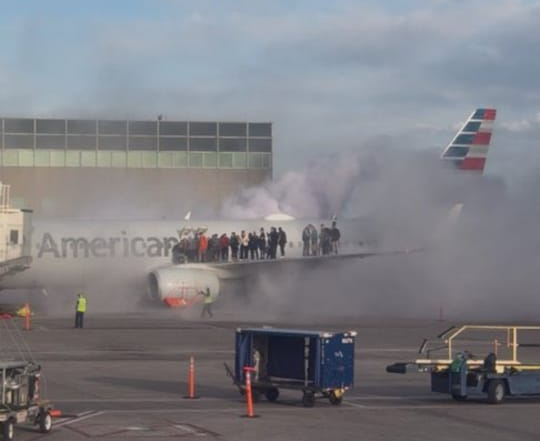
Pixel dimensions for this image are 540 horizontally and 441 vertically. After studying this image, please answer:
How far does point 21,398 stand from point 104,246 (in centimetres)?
3376

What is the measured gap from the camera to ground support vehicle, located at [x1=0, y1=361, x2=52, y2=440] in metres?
17.0

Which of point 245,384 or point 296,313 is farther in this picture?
point 296,313

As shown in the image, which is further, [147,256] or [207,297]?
[147,256]

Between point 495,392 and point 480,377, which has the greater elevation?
point 480,377

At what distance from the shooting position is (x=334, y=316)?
162 ft

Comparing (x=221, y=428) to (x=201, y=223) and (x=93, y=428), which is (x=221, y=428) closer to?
(x=93, y=428)

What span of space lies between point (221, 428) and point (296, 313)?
103 feet

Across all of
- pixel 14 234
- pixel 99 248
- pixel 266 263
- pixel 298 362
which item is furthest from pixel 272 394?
pixel 99 248

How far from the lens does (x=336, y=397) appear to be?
21484 mm

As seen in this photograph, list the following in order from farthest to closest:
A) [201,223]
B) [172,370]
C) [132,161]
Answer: [132,161] → [201,223] → [172,370]

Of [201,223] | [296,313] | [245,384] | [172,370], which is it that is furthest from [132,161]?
[245,384]

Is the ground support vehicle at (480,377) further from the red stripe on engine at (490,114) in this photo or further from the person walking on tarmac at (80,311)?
the red stripe on engine at (490,114)

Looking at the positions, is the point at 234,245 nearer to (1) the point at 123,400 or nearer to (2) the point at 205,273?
(2) the point at 205,273

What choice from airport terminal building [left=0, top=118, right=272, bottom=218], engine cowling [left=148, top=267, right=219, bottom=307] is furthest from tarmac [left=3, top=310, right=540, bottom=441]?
airport terminal building [left=0, top=118, right=272, bottom=218]
